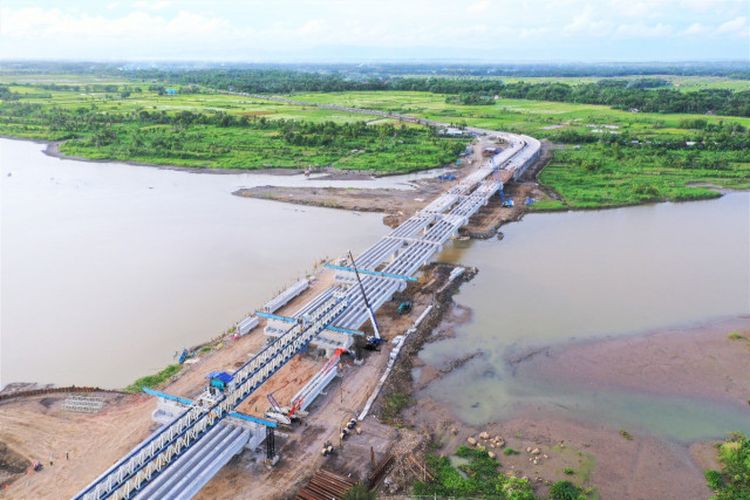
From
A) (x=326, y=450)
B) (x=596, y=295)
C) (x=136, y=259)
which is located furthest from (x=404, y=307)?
(x=136, y=259)

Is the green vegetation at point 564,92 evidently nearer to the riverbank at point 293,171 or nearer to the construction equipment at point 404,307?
the riverbank at point 293,171

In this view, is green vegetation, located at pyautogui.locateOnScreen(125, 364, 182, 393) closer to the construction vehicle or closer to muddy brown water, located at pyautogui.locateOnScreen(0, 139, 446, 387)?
muddy brown water, located at pyautogui.locateOnScreen(0, 139, 446, 387)

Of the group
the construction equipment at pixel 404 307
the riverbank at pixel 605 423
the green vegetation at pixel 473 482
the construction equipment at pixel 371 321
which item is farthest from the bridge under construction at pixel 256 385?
the green vegetation at pixel 473 482

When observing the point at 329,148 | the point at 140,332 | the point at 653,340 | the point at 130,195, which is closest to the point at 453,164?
the point at 329,148

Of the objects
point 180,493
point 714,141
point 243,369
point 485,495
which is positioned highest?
point 714,141

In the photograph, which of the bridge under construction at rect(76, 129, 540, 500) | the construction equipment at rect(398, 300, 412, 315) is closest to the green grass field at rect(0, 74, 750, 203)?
the bridge under construction at rect(76, 129, 540, 500)

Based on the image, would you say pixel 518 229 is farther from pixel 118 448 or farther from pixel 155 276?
pixel 118 448
